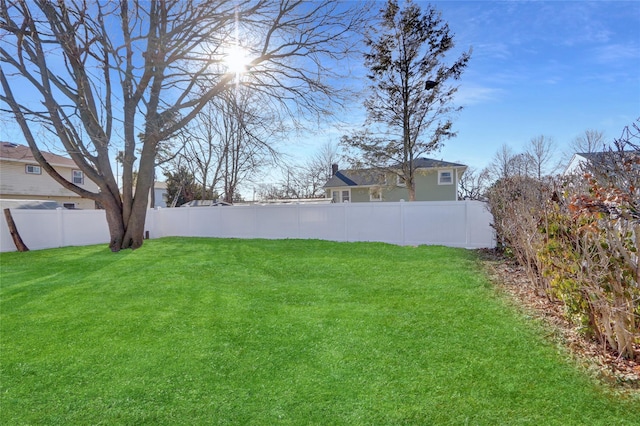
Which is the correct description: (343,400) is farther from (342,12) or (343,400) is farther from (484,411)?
(342,12)

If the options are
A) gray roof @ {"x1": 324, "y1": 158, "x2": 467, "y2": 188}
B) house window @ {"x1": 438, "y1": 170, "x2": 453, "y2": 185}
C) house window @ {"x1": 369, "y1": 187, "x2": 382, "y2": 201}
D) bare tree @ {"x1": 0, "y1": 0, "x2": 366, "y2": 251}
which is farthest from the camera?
house window @ {"x1": 438, "y1": 170, "x2": 453, "y2": 185}

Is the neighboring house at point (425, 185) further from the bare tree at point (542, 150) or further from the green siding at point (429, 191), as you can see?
the bare tree at point (542, 150)

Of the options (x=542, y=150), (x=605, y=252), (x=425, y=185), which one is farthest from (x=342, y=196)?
(x=605, y=252)

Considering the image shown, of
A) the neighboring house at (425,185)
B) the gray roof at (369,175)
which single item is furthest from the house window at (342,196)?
the gray roof at (369,175)

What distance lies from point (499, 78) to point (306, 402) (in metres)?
8.84

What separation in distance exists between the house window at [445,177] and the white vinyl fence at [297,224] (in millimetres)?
10843

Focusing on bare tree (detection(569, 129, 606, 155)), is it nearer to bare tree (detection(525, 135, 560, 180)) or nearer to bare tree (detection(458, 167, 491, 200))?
bare tree (detection(525, 135, 560, 180))

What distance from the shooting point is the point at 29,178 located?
19391mm

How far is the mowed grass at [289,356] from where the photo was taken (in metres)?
2.47

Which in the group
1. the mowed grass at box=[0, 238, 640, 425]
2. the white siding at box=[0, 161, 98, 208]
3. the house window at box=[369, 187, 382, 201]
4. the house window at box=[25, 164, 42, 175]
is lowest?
the mowed grass at box=[0, 238, 640, 425]

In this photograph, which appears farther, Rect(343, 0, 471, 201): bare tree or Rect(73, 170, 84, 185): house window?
Rect(73, 170, 84, 185): house window

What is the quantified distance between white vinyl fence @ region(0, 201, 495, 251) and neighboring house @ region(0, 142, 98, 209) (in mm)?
6527

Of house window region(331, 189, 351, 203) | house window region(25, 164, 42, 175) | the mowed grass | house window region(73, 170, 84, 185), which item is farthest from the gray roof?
house window region(25, 164, 42, 175)

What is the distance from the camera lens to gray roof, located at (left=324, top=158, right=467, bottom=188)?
52.3 feet
